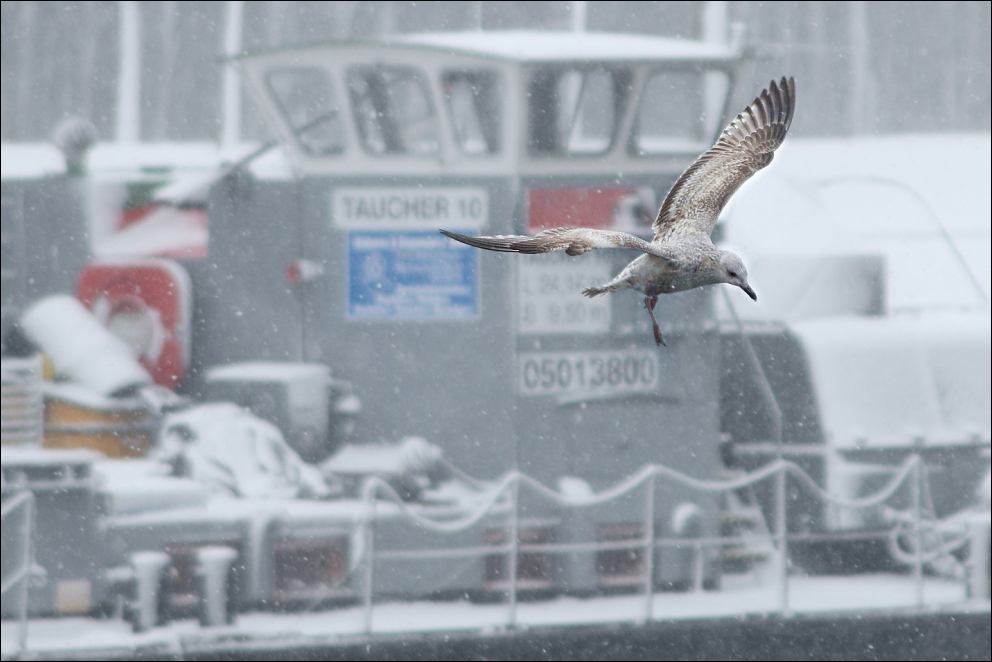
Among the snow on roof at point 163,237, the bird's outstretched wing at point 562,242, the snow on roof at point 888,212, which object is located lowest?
the bird's outstretched wing at point 562,242

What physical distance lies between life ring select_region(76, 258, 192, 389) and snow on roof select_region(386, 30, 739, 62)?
2.31m

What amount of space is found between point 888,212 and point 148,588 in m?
11.8

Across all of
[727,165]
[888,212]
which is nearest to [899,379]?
[888,212]

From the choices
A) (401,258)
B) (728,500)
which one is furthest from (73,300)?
(728,500)

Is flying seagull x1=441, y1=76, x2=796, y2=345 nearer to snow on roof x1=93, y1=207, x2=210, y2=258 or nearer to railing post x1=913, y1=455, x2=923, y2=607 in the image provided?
railing post x1=913, y1=455, x2=923, y2=607

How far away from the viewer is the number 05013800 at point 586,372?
32.6ft

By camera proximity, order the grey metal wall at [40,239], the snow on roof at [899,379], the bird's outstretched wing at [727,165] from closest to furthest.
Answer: the bird's outstretched wing at [727,165], the grey metal wall at [40,239], the snow on roof at [899,379]

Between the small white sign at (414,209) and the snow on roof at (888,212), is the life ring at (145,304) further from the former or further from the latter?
the snow on roof at (888,212)

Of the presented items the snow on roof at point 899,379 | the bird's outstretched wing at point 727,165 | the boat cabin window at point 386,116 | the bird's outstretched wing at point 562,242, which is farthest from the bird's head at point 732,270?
the snow on roof at point 899,379

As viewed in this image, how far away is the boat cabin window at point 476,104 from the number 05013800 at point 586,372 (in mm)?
1506

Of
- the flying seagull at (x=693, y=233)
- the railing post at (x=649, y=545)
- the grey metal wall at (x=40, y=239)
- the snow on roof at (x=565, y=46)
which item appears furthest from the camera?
the grey metal wall at (x=40, y=239)

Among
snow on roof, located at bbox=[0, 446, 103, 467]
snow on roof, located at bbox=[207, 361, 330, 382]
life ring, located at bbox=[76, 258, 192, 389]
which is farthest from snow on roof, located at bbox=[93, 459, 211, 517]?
life ring, located at bbox=[76, 258, 192, 389]

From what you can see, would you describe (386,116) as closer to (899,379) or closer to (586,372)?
(586,372)

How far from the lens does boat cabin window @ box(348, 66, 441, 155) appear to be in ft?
33.0
